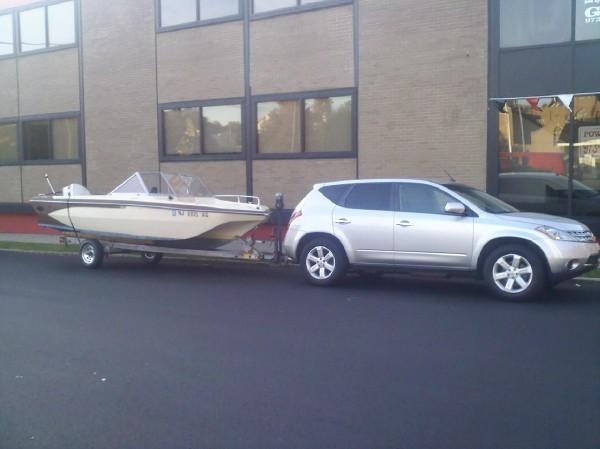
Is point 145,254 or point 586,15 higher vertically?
point 586,15

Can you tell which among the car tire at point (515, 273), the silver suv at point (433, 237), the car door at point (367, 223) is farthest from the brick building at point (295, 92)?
the car tire at point (515, 273)

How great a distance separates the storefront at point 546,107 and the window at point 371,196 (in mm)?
4427

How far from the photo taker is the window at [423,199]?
32.3ft

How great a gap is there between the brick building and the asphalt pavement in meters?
4.75

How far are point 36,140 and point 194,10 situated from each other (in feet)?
23.8

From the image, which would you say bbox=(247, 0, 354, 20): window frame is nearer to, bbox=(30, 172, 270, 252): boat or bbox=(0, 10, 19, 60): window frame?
bbox=(30, 172, 270, 252): boat

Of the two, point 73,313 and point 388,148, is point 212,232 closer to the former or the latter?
point 73,313

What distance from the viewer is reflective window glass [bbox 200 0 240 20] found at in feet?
54.7

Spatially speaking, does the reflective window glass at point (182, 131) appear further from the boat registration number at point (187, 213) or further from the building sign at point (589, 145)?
the building sign at point (589, 145)

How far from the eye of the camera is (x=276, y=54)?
16.1 meters

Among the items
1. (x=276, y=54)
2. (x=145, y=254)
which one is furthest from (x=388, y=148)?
(x=145, y=254)

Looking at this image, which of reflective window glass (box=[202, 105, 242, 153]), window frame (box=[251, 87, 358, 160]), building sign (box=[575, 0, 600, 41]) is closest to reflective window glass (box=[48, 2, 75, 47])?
reflective window glass (box=[202, 105, 242, 153])

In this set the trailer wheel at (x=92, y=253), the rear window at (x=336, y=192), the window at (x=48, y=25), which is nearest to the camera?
the rear window at (x=336, y=192)

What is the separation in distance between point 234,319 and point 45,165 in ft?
47.7
